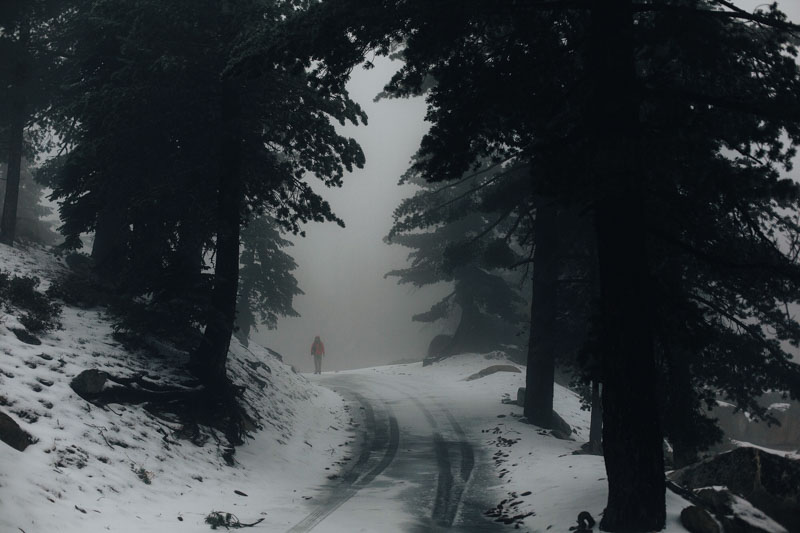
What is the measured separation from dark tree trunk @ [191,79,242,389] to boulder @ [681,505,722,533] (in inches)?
386

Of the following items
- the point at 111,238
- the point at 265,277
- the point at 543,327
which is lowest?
the point at 543,327

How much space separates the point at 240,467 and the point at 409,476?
338cm

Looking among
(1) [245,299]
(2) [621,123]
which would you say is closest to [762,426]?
(1) [245,299]

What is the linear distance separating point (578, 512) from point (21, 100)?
66.0 feet

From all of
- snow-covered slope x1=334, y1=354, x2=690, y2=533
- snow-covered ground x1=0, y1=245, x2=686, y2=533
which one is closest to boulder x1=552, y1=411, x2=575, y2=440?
snow-covered slope x1=334, y1=354, x2=690, y2=533

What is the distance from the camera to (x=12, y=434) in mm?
7797

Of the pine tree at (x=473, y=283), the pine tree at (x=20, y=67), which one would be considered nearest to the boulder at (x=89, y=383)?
the pine tree at (x=20, y=67)

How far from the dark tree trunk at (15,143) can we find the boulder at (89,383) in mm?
9735

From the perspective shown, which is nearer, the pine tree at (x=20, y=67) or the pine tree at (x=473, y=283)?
the pine tree at (x=20, y=67)

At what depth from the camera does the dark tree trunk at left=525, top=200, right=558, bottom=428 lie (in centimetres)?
1741

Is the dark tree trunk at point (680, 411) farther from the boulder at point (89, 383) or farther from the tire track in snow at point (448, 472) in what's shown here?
the boulder at point (89, 383)

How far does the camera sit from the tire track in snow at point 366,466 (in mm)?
9219

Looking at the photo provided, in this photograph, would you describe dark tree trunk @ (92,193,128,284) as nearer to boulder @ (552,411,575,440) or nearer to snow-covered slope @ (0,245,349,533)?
snow-covered slope @ (0,245,349,533)

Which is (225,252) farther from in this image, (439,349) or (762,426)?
(762,426)
